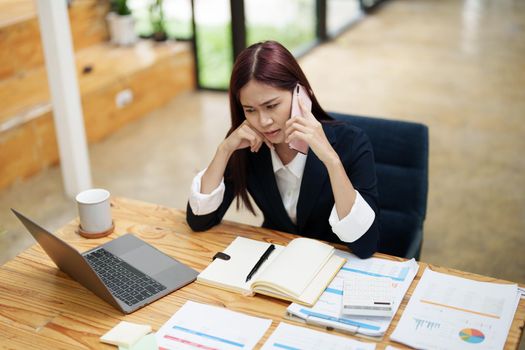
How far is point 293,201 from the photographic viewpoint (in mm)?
1992

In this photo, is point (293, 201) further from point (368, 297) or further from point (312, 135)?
point (368, 297)

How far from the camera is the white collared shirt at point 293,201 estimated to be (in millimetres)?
1719

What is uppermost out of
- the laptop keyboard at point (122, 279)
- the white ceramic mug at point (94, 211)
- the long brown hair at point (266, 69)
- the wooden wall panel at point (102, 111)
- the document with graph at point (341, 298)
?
the long brown hair at point (266, 69)

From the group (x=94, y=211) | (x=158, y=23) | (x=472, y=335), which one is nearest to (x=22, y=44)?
(x=158, y=23)

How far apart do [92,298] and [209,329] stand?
0.32 meters

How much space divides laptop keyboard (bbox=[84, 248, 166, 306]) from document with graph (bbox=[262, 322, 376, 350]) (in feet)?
1.14

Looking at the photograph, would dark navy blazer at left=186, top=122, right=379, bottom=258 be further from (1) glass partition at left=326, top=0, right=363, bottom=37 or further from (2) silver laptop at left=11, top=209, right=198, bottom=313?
(1) glass partition at left=326, top=0, right=363, bottom=37

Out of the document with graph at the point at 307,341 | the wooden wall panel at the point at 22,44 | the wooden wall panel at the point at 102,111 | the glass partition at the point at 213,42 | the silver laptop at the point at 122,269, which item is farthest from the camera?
the glass partition at the point at 213,42

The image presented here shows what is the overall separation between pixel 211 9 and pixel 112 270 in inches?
130

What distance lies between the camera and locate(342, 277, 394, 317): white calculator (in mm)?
1482

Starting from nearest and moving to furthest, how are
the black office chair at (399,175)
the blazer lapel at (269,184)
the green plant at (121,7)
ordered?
the blazer lapel at (269,184), the black office chair at (399,175), the green plant at (121,7)

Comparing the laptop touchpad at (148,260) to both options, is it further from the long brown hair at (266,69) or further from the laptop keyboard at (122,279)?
the long brown hair at (266,69)

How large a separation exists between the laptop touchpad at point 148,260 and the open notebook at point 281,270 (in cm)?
12

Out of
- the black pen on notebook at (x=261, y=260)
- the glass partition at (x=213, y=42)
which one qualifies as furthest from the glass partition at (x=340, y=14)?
the black pen on notebook at (x=261, y=260)
